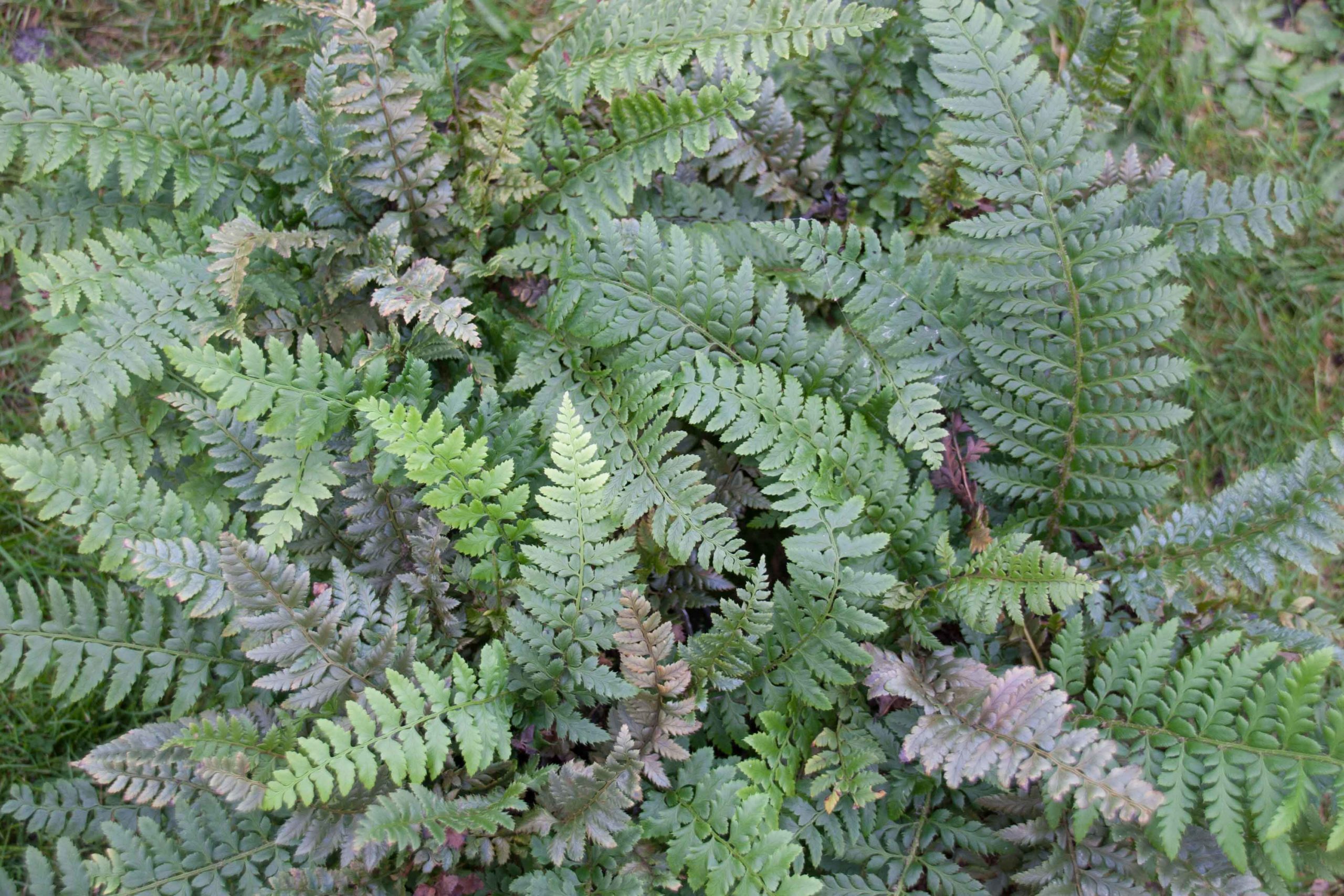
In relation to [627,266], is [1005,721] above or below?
below

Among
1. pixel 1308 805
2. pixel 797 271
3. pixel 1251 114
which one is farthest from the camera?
pixel 1251 114

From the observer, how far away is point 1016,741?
2.38 metres

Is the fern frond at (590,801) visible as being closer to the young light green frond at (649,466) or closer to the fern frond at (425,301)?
the young light green frond at (649,466)

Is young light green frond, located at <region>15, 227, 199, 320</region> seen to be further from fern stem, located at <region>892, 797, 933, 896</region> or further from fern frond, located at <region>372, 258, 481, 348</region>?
fern stem, located at <region>892, 797, 933, 896</region>

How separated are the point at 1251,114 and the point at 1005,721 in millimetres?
3198

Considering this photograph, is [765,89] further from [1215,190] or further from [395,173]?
[1215,190]

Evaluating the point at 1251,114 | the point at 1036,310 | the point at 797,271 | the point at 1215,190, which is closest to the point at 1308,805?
the point at 1036,310

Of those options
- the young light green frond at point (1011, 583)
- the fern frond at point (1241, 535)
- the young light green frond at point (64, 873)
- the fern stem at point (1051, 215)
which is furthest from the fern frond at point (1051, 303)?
the young light green frond at point (64, 873)

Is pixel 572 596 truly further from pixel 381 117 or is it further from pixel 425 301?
pixel 381 117

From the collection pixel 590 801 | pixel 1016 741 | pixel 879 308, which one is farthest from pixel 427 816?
pixel 879 308

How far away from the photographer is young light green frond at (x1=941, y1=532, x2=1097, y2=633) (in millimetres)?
2479

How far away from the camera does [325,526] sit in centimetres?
299

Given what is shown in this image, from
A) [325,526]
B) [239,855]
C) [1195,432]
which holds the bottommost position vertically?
[239,855]

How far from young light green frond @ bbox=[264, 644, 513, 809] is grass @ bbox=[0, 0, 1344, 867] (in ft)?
6.00
